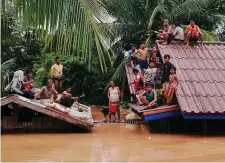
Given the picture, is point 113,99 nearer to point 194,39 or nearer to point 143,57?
point 143,57

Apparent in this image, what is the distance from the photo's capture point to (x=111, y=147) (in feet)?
31.7

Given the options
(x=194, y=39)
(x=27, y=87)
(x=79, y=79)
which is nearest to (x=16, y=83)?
(x=27, y=87)

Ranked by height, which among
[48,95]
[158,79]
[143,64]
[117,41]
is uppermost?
[117,41]

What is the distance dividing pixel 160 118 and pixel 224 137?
1.61 metres

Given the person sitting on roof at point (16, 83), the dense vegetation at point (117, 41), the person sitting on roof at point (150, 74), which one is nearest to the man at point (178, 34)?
the person sitting on roof at point (150, 74)

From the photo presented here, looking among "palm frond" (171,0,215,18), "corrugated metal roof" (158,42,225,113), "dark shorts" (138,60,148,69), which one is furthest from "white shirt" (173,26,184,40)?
"palm frond" (171,0,215,18)

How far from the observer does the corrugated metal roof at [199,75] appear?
10938 millimetres

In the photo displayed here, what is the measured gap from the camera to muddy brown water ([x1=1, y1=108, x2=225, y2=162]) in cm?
850

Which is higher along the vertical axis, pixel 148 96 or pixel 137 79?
pixel 137 79

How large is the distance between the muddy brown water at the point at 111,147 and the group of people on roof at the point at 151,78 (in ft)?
3.04

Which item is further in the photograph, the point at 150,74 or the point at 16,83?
the point at 150,74

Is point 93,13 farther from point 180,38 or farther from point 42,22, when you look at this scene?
point 180,38

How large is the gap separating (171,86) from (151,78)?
6.05ft

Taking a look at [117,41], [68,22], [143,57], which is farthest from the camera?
[117,41]
